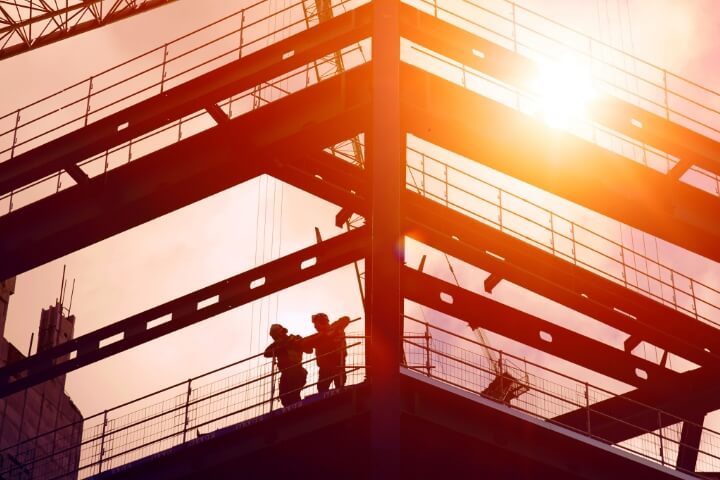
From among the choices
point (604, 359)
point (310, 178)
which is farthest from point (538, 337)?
point (310, 178)

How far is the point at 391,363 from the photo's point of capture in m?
15.7

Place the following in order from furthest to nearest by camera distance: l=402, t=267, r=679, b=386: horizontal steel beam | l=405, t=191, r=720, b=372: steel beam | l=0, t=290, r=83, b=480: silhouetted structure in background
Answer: l=0, t=290, r=83, b=480: silhouetted structure in background < l=402, t=267, r=679, b=386: horizontal steel beam < l=405, t=191, r=720, b=372: steel beam

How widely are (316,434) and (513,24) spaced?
385 inches

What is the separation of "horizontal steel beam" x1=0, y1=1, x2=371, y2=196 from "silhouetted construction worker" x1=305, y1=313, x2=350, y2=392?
5.51 m

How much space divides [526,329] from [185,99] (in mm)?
8943

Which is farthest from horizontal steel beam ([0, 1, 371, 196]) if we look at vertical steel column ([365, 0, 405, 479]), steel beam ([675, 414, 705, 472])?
steel beam ([675, 414, 705, 472])

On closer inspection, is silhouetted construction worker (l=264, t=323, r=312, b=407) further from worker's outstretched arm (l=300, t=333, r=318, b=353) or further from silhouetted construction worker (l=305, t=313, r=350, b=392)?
silhouetted construction worker (l=305, t=313, r=350, b=392)

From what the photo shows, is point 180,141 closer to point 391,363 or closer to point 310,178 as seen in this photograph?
point 310,178

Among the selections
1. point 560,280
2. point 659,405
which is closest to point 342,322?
point 560,280

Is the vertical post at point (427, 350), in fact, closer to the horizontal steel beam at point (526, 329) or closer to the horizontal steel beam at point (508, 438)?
the horizontal steel beam at point (508, 438)

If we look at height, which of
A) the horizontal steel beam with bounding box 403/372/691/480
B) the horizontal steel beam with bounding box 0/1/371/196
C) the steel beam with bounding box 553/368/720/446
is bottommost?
the horizontal steel beam with bounding box 403/372/691/480

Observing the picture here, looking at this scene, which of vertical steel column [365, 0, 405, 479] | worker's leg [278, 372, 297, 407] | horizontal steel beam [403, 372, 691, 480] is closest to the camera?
vertical steel column [365, 0, 405, 479]

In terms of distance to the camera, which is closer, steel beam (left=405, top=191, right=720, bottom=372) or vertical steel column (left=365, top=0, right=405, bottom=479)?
vertical steel column (left=365, top=0, right=405, bottom=479)

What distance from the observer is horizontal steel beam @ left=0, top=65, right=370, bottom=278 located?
2058 centimetres
